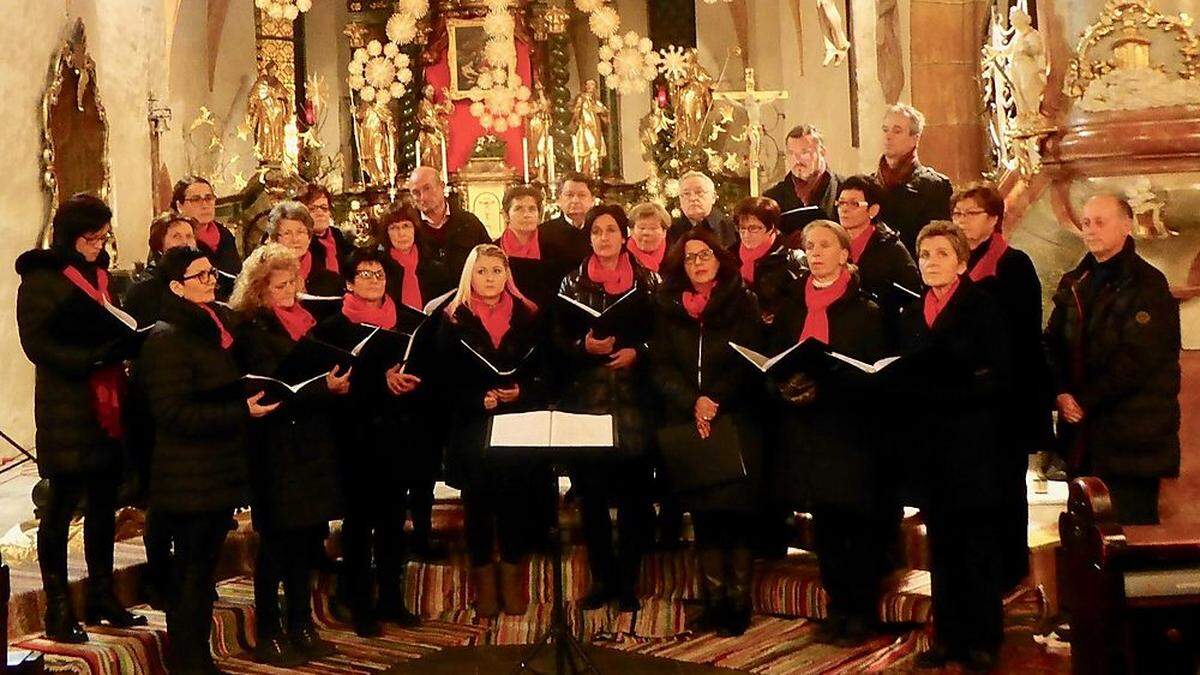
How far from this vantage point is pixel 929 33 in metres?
11.5

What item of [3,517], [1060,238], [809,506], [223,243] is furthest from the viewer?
[3,517]

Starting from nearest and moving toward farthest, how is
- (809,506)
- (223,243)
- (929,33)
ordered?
(809,506) < (223,243) < (929,33)

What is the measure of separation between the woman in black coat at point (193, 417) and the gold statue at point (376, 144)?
559 inches

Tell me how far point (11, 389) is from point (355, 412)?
5.28 m

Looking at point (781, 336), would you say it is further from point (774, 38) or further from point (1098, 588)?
point (774, 38)

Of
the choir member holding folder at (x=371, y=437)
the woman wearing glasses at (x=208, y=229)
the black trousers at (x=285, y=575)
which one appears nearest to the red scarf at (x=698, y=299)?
the choir member holding folder at (x=371, y=437)

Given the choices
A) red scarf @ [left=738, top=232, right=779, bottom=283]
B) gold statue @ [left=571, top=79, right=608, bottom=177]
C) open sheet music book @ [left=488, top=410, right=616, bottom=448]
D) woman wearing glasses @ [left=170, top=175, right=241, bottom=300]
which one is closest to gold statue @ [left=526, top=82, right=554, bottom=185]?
gold statue @ [left=571, top=79, right=608, bottom=177]

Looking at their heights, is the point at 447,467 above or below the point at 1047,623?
above

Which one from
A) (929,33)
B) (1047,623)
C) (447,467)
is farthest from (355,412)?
(929,33)

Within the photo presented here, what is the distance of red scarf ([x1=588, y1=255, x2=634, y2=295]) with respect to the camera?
595cm

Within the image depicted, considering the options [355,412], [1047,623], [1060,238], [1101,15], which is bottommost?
[1047,623]

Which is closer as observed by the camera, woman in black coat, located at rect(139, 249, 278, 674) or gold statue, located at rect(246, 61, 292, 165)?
woman in black coat, located at rect(139, 249, 278, 674)

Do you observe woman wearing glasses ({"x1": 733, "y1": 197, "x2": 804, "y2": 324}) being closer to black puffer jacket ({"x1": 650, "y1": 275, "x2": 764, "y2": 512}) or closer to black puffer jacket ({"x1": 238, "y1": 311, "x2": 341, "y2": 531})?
black puffer jacket ({"x1": 650, "y1": 275, "x2": 764, "y2": 512})

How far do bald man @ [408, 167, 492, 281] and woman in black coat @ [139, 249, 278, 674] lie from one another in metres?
1.94
